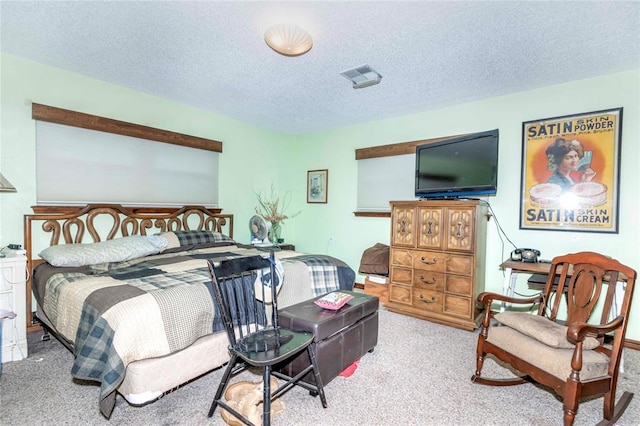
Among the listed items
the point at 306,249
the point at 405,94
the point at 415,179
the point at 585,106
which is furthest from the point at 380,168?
the point at 585,106

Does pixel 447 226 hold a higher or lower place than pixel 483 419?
higher

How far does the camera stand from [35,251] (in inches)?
118

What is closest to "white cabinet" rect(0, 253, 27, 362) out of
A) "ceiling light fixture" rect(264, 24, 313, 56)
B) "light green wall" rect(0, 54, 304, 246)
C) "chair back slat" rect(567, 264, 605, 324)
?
"light green wall" rect(0, 54, 304, 246)

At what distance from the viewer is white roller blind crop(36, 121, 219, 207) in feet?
10.1

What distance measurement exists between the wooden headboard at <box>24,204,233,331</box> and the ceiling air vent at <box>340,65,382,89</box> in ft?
8.34

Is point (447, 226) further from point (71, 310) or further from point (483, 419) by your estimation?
point (71, 310)

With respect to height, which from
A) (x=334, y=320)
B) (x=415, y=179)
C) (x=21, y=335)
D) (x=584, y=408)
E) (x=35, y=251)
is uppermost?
(x=415, y=179)

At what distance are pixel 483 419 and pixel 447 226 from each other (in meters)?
1.91

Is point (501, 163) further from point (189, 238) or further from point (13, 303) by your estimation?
point (13, 303)

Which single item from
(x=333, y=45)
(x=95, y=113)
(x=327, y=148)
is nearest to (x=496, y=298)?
(x=333, y=45)

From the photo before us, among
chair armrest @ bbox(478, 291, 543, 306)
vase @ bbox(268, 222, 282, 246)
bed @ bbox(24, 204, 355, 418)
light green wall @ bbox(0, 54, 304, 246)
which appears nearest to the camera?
bed @ bbox(24, 204, 355, 418)

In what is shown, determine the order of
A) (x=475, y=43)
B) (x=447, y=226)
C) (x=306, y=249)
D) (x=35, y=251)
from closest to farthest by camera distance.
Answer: (x=475, y=43)
(x=35, y=251)
(x=447, y=226)
(x=306, y=249)

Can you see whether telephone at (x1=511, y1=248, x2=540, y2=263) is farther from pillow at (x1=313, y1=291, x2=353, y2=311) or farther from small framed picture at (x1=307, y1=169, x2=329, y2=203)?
small framed picture at (x1=307, y1=169, x2=329, y2=203)

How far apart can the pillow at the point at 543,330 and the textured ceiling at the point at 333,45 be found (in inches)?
78.7
